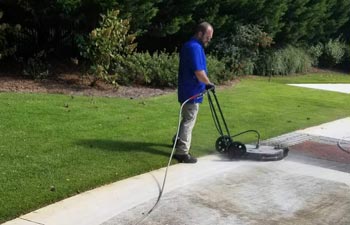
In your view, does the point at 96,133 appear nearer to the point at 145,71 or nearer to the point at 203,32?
the point at 203,32

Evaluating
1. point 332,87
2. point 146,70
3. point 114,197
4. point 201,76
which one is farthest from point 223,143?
point 332,87

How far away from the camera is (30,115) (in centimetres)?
868

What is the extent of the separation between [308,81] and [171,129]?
11.5 metres

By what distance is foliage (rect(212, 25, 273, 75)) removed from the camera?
1733 cm

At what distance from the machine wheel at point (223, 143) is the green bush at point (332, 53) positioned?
17939mm

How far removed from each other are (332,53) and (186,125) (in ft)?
60.5

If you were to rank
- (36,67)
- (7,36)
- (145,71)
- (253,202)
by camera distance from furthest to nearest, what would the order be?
1. (145,71)
2. (36,67)
3. (7,36)
4. (253,202)

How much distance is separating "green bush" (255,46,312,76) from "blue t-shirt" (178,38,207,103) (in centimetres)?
1273

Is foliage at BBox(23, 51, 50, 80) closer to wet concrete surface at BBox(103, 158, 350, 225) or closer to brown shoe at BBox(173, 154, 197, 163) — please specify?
brown shoe at BBox(173, 154, 197, 163)

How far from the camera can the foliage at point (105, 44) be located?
12.0 m

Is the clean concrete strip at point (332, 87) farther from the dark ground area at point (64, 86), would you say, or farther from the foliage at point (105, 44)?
the foliage at point (105, 44)

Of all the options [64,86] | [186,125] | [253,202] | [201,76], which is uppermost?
[201,76]

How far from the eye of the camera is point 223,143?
736 centimetres

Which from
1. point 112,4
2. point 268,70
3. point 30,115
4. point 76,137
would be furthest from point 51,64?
point 268,70
